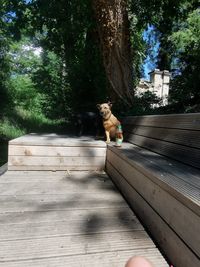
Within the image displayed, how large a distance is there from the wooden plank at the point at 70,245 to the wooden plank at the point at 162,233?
10 centimetres

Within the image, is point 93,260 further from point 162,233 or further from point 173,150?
point 173,150

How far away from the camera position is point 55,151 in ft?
11.0

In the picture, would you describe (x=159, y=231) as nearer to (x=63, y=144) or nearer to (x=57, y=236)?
(x=57, y=236)

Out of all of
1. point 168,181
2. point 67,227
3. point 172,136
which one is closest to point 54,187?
point 67,227

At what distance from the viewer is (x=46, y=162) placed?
10.9 feet

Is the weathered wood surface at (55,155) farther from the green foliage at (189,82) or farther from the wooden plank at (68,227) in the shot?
the green foliage at (189,82)

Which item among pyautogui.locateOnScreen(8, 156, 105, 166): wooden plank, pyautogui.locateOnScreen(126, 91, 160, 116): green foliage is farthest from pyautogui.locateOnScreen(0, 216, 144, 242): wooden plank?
pyautogui.locateOnScreen(126, 91, 160, 116): green foliage

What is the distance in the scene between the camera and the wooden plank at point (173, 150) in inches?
79.7

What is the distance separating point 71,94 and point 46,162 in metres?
3.17

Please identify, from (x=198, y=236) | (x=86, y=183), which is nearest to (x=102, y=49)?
(x=86, y=183)

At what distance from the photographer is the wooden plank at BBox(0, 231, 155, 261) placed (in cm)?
146

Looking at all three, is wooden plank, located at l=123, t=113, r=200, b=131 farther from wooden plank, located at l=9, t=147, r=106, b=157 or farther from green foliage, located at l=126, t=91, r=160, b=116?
green foliage, located at l=126, t=91, r=160, b=116

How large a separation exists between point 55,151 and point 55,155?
0.05 m

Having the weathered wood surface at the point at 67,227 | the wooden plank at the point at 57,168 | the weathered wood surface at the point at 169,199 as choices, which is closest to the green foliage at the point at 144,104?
the wooden plank at the point at 57,168
